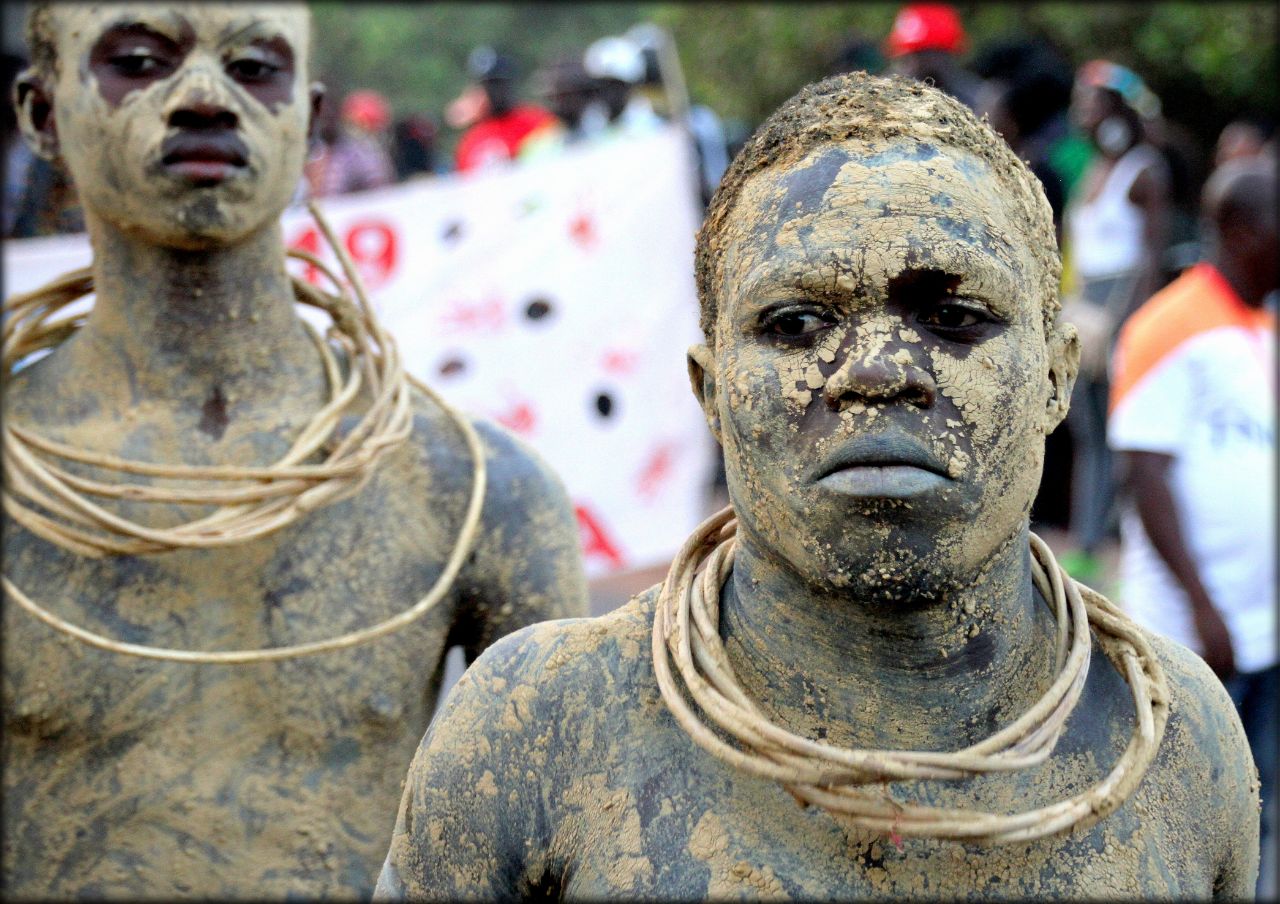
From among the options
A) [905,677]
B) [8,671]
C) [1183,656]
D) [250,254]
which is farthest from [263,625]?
[1183,656]

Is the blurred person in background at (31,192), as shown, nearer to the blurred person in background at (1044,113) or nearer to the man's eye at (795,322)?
the man's eye at (795,322)

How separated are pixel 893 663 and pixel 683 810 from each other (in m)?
0.33

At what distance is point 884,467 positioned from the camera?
2.06m

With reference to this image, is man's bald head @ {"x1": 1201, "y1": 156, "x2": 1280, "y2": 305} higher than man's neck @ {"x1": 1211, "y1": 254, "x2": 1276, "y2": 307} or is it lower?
higher

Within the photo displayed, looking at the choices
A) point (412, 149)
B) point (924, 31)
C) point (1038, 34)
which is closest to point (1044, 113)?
point (924, 31)

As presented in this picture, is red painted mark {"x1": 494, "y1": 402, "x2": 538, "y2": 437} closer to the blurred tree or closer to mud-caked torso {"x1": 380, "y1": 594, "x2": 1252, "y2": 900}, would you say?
mud-caked torso {"x1": 380, "y1": 594, "x2": 1252, "y2": 900}

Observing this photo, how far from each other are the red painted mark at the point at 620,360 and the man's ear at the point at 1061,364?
14.4 ft

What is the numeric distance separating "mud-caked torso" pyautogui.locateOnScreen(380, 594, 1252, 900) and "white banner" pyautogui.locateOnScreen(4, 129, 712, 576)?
422 cm

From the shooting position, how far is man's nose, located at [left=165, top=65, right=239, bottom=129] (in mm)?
3189

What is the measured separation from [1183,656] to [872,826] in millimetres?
625

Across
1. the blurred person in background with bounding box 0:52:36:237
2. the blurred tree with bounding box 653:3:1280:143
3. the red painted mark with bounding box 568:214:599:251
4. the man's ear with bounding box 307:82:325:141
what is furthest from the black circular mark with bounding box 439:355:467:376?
the blurred tree with bounding box 653:3:1280:143

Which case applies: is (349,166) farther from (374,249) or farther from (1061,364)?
(1061,364)

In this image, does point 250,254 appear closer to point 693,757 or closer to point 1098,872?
point 693,757

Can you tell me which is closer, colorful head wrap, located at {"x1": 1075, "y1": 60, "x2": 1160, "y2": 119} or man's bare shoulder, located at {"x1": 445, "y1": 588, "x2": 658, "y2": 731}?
man's bare shoulder, located at {"x1": 445, "y1": 588, "x2": 658, "y2": 731}
